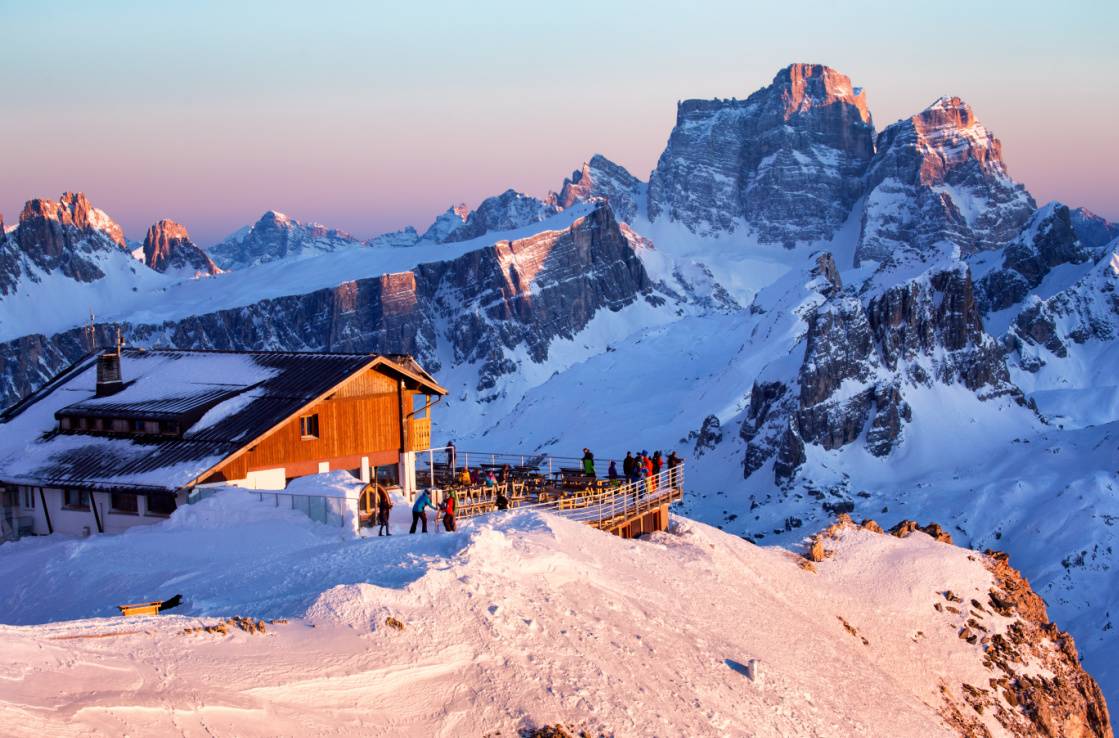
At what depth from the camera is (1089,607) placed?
307ft

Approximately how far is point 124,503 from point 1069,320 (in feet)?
536

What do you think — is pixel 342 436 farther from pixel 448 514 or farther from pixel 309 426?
pixel 448 514

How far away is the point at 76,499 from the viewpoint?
38.7 m

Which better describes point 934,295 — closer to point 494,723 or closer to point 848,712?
point 848,712

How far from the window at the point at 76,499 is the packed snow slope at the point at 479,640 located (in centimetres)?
113

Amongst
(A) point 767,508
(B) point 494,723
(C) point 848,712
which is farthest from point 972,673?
(A) point 767,508

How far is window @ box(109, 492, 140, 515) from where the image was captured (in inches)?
1465

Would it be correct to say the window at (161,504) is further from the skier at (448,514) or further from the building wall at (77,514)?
the skier at (448,514)

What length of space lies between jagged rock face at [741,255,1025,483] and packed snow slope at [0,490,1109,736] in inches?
3362

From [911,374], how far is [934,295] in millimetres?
10201

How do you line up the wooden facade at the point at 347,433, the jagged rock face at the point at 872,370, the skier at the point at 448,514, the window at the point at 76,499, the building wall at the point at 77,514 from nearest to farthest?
the skier at the point at 448,514, the building wall at the point at 77,514, the wooden facade at the point at 347,433, the window at the point at 76,499, the jagged rock face at the point at 872,370

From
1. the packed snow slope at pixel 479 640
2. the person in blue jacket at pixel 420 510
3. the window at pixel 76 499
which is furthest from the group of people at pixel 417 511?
the window at pixel 76 499

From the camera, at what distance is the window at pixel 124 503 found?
37.2 metres

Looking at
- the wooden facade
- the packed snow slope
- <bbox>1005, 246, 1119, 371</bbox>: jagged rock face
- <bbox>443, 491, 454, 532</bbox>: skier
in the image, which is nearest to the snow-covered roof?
the wooden facade
